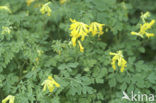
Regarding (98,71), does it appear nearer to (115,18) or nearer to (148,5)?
(115,18)

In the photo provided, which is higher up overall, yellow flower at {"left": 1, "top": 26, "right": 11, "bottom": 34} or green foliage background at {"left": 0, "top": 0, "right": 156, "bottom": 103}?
yellow flower at {"left": 1, "top": 26, "right": 11, "bottom": 34}

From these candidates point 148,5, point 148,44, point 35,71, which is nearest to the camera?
point 35,71

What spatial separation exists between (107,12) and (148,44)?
1.89m

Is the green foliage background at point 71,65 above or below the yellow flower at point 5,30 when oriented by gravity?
below

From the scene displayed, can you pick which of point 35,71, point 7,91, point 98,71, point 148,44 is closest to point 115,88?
point 98,71

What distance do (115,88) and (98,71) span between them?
1.76ft

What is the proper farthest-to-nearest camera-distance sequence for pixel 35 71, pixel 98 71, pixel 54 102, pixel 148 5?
1. pixel 148 5
2. pixel 98 71
3. pixel 35 71
4. pixel 54 102

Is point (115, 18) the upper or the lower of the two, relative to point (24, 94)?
upper

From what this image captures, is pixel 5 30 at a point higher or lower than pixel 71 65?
higher

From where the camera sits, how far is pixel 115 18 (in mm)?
3146

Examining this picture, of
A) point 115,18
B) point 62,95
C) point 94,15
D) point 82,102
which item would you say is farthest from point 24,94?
point 115,18

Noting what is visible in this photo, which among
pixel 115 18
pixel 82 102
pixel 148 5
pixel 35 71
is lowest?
pixel 82 102

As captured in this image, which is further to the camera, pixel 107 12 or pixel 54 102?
pixel 107 12

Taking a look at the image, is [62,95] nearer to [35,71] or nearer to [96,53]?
[35,71]
